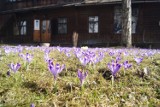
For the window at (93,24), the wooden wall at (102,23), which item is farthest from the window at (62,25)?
the window at (93,24)

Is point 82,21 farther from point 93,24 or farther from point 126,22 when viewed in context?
point 126,22

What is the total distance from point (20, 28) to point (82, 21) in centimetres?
810

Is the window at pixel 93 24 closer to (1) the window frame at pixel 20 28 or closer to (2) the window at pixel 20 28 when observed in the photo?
(1) the window frame at pixel 20 28

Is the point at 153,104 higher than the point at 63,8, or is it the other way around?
the point at 63,8

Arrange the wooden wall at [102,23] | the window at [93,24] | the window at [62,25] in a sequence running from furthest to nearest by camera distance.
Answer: the window at [62,25] → the window at [93,24] → the wooden wall at [102,23]

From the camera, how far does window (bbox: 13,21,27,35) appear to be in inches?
1277

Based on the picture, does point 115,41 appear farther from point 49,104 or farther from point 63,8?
point 49,104

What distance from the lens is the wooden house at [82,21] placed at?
82.3 feet

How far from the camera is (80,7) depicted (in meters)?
27.0

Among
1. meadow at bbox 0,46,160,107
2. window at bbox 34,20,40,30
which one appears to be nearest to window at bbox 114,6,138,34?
window at bbox 34,20,40,30

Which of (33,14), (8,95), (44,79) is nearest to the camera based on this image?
(8,95)

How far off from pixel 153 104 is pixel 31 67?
1.46m

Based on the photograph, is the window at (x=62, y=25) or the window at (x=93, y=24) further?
the window at (x=62, y=25)

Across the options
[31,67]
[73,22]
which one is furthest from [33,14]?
[31,67]
